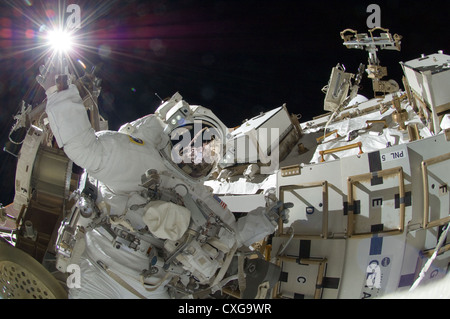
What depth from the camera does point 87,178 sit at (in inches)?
105

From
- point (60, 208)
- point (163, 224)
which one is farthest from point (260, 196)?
point (60, 208)

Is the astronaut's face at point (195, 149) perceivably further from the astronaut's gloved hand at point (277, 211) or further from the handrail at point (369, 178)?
the handrail at point (369, 178)

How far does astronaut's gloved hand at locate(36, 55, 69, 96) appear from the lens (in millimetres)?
2318

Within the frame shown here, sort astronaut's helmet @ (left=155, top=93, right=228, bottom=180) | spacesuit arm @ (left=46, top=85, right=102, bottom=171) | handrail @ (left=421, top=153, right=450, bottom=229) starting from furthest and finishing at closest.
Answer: astronaut's helmet @ (left=155, top=93, right=228, bottom=180), handrail @ (left=421, top=153, right=450, bottom=229), spacesuit arm @ (left=46, top=85, right=102, bottom=171)

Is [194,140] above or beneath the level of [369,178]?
above

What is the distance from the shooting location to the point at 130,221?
2576 millimetres

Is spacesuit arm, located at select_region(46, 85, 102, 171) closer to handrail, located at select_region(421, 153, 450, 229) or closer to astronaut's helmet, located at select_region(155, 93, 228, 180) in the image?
astronaut's helmet, located at select_region(155, 93, 228, 180)

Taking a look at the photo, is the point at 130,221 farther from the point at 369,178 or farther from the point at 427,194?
the point at 427,194

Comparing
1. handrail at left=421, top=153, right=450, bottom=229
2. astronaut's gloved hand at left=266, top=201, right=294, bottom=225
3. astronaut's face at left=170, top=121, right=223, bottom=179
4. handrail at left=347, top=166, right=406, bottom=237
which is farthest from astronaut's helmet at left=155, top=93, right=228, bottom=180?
handrail at left=421, top=153, right=450, bottom=229

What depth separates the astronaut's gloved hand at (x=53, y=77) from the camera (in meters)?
2.32

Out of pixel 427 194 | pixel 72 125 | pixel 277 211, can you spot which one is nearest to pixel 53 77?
pixel 72 125

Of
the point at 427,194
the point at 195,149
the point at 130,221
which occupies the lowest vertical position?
the point at 130,221

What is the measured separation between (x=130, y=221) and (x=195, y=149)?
2.44 feet

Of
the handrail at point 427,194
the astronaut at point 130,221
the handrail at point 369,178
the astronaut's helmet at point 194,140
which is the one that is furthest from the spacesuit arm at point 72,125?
the handrail at point 427,194
